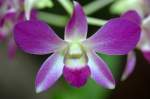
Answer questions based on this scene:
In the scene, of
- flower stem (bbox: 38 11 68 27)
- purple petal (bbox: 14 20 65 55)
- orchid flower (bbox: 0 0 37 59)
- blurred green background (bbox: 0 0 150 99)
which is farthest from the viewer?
blurred green background (bbox: 0 0 150 99)

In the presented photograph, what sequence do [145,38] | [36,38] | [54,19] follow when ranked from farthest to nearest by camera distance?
[54,19] → [145,38] → [36,38]

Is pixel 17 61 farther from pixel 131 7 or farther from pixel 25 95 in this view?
pixel 131 7

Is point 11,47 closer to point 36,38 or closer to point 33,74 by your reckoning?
point 36,38

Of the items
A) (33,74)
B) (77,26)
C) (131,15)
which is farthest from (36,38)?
(33,74)

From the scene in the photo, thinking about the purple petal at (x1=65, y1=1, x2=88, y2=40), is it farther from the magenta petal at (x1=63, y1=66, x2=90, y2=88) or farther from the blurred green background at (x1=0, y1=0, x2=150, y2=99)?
the blurred green background at (x1=0, y1=0, x2=150, y2=99)

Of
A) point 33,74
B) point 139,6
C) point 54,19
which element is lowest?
point 33,74

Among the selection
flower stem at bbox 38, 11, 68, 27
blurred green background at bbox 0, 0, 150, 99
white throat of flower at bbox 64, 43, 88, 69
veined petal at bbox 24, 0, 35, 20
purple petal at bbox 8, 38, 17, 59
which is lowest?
blurred green background at bbox 0, 0, 150, 99

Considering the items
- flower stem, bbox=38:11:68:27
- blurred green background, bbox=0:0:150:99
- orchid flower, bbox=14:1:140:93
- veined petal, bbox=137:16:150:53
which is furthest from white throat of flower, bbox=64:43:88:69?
blurred green background, bbox=0:0:150:99
